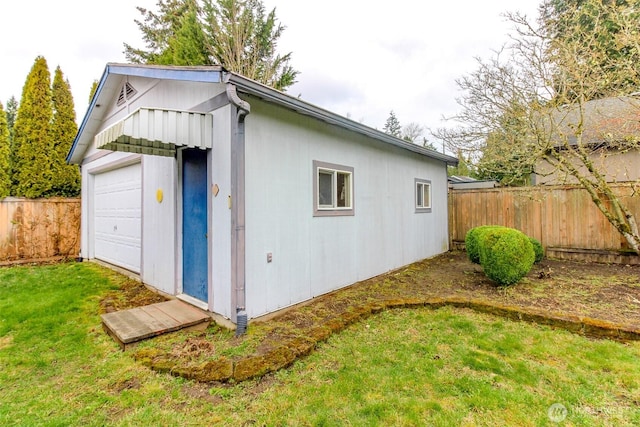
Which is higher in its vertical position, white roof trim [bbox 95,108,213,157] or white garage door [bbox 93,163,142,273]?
white roof trim [bbox 95,108,213,157]

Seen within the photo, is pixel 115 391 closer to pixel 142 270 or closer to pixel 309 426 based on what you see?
pixel 309 426

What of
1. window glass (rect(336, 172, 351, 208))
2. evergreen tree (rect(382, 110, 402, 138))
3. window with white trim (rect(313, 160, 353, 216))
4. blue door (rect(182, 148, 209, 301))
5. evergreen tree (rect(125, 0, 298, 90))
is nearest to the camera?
blue door (rect(182, 148, 209, 301))

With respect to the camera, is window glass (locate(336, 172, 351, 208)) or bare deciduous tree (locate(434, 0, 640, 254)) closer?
window glass (locate(336, 172, 351, 208))

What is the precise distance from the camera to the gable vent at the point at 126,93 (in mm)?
5988

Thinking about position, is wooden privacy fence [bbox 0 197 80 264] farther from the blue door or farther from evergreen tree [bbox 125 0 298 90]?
evergreen tree [bbox 125 0 298 90]

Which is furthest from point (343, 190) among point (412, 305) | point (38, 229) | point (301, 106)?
point (38, 229)

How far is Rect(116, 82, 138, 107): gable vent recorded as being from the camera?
5988mm

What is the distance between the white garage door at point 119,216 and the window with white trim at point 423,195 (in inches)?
254

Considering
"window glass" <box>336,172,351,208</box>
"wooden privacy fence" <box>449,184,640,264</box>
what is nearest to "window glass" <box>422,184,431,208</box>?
"wooden privacy fence" <box>449,184,640,264</box>

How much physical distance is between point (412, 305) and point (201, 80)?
4.17 m

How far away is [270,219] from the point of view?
13.9 feet

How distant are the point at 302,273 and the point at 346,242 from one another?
48.8 inches

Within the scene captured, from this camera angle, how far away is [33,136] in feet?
29.3

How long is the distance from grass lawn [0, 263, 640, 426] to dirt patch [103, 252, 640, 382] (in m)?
0.15
